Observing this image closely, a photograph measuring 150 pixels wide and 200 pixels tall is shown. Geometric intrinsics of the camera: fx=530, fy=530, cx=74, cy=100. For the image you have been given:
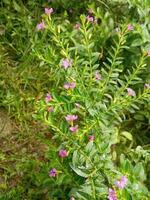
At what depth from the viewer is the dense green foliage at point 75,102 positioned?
2.21 m

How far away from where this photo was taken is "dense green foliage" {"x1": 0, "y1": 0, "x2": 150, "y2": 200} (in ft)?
7.25

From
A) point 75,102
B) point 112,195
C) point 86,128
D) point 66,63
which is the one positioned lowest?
point 112,195

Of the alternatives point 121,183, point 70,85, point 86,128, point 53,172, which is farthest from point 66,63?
point 121,183

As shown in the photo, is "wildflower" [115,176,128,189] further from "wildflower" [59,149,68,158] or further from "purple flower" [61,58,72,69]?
"purple flower" [61,58,72,69]

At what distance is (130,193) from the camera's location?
207 cm

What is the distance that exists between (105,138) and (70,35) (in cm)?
83

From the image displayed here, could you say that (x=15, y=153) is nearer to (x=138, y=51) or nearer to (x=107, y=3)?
(x=138, y=51)

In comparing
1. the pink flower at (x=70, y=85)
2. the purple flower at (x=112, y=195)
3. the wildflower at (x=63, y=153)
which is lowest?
the purple flower at (x=112, y=195)

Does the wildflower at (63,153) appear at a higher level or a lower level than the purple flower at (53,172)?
higher

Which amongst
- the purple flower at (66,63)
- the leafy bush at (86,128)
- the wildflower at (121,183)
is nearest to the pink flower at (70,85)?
the leafy bush at (86,128)

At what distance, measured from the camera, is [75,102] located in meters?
2.36

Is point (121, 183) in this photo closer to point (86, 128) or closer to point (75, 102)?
point (86, 128)

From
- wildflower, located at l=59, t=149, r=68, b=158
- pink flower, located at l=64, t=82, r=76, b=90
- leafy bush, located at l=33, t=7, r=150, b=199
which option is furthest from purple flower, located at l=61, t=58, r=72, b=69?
wildflower, located at l=59, t=149, r=68, b=158

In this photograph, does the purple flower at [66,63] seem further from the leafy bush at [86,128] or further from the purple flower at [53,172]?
the purple flower at [53,172]
